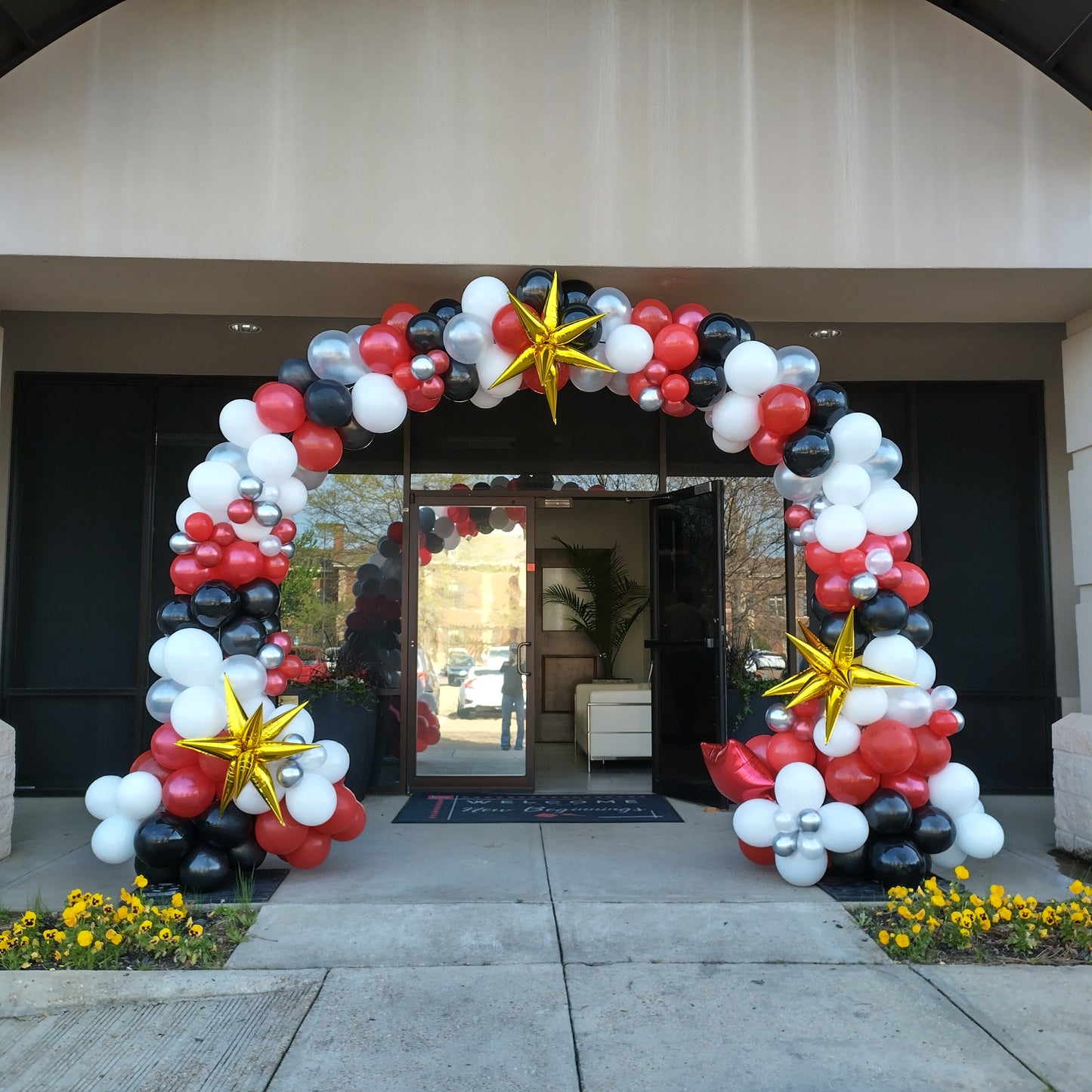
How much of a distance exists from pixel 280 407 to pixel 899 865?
11.7ft

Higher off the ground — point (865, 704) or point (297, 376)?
point (297, 376)

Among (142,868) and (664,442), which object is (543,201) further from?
(142,868)

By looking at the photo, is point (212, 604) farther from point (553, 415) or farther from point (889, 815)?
point (889, 815)

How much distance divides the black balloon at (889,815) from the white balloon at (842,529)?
3.86 ft

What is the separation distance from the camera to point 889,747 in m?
4.37

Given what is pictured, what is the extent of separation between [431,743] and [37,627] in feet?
9.74

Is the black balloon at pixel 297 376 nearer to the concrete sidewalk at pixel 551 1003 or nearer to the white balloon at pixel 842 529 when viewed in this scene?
the concrete sidewalk at pixel 551 1003

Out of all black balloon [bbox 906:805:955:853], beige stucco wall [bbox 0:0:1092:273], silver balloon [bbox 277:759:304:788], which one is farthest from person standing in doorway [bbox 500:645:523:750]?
beige stucco wall [bbox 0:0:1092:273]

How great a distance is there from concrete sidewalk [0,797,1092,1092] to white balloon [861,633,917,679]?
1100mm

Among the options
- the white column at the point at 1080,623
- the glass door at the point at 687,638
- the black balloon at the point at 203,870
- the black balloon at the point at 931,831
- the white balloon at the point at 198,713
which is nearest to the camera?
the white balloon at the point at 198,713

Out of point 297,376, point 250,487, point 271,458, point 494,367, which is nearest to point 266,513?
point 250,487

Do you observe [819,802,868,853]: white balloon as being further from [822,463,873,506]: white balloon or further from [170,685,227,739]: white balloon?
[170,685,227,739]: white balloon

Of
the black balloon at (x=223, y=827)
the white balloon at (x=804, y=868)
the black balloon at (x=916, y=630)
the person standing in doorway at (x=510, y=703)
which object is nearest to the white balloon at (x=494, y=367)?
the black balloon at (x=916, y=630)

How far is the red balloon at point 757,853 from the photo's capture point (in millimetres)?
4746
